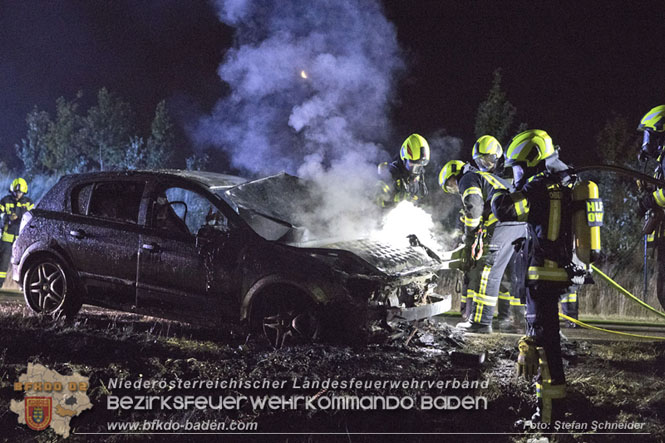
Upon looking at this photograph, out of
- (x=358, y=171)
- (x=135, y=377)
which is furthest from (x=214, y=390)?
(x=358, y=171)

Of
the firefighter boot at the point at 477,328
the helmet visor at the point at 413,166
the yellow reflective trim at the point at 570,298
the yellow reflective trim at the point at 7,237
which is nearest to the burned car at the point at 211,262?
Result: the firefighter boot at the point at 477,328

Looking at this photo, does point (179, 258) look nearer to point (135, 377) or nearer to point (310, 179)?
point (135, 377)

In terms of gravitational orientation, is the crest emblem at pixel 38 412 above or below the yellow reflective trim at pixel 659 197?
below

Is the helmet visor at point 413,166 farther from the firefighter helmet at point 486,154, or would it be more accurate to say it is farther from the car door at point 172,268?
the car door at point 172,268

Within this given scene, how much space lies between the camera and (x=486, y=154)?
6.75 metres

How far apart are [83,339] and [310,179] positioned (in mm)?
3112

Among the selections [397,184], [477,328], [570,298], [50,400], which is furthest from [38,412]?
[397,184]

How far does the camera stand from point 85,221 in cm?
547

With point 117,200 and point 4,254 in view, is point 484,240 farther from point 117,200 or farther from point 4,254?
point 4,254

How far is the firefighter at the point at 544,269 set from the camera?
11.8ft

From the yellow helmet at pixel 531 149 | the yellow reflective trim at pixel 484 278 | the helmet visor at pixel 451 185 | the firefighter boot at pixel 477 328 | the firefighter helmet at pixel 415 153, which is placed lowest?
the firefighter boot at pixel 477 328

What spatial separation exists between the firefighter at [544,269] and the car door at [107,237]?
11.4 feet

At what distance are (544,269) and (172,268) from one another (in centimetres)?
325

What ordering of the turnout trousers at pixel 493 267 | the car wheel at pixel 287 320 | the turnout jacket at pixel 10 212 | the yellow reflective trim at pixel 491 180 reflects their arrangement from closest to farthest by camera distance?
the car wheel at pixel 287 320 < the yellow reflective trim at pixel 491 180 < the turnout trousers at pixel 493 267 < the turnout jacket at pixel 10 212
